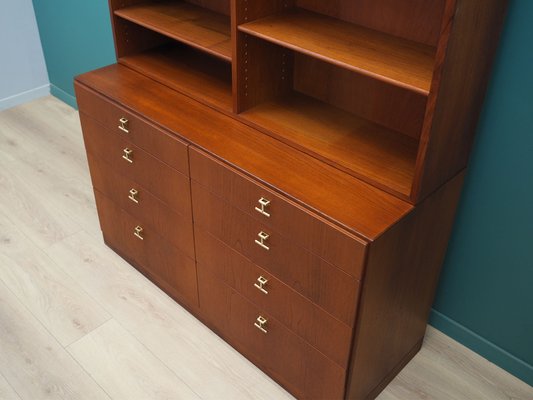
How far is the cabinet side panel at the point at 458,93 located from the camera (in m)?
1.17

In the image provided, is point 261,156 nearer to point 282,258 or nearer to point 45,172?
point 282,258

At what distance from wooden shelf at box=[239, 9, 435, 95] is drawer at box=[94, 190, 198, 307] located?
76 cm

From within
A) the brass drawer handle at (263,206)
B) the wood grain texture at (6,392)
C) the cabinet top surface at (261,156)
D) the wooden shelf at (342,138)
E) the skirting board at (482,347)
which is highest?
the wooden shelf at (342,138)

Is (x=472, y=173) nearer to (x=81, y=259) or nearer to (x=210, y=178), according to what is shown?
(x=210, y=178)

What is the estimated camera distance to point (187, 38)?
5.71ft

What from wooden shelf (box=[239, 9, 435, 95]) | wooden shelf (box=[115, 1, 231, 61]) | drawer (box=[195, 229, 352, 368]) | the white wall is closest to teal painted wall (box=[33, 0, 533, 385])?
wooden shelf (box=[239, 9, 435, 95])

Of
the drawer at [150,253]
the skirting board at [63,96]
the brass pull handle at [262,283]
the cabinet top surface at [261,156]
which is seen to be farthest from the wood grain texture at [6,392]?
the skirting board at [63,96]

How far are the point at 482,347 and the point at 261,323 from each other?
729 millimetres

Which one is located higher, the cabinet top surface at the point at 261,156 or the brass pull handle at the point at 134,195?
the cabinet top surface at the point at 261,156

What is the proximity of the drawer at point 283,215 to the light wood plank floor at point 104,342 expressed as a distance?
1.95 ft

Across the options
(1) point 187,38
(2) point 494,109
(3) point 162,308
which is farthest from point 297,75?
(3) point 162,308

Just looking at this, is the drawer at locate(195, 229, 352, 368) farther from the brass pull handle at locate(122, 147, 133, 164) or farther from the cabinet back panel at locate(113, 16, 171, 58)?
the cabinet back panel at locate(113, 16, 171, 58)

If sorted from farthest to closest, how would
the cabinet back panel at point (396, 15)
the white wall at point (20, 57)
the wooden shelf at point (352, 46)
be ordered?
the white wall at point (20, 57), the cabinet back panel at point (396, 15), the wooden shelf at point (352, 46)

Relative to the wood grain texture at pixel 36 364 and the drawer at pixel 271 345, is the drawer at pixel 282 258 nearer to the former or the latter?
the drawer at pixel 271 345
